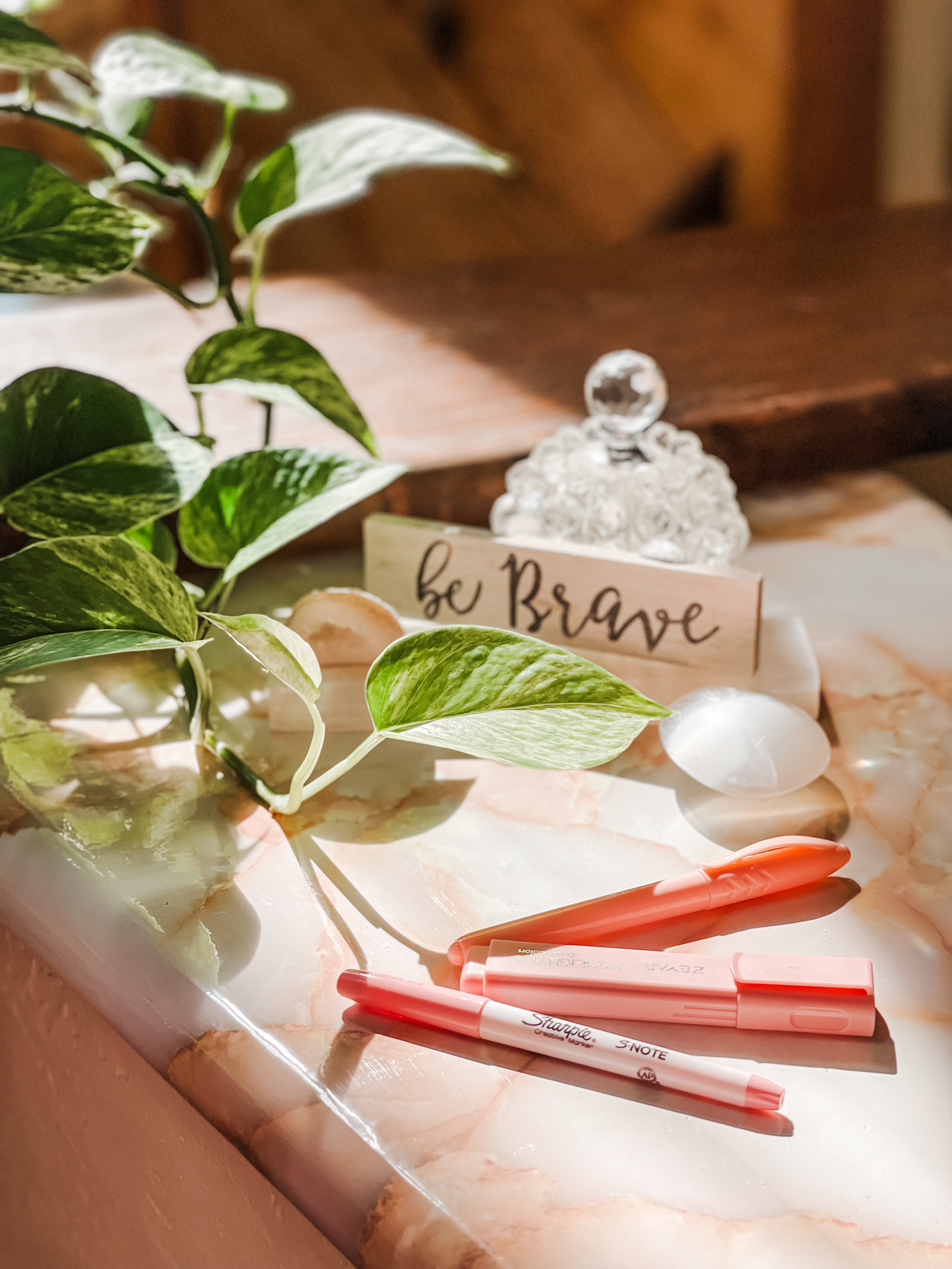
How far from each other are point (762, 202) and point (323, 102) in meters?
0.91

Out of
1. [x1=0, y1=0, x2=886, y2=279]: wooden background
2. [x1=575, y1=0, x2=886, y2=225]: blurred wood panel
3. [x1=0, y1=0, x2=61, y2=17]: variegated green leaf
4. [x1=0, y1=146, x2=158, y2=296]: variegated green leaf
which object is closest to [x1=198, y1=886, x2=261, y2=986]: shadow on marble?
[x1=0, y1=146, x2=158, y2=296]: variegated green leaf

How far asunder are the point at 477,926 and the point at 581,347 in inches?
23.1

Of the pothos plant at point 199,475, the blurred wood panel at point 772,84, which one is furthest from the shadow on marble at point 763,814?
the blurred wood panel at point 772,84

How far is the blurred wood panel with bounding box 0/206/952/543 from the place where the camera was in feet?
2.31

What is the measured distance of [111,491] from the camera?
1.36 ft

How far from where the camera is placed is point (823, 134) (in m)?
1.73

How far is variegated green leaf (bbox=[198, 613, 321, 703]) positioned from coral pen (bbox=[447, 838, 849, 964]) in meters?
0.10

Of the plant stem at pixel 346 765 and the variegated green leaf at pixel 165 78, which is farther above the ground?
the variegated green leaf at pixel 165 78

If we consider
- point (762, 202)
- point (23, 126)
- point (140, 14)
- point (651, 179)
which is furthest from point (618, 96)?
point (23, 126)

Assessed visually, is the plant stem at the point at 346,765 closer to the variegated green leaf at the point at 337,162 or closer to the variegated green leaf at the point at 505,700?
the variegated green leaf at the point at 505,700

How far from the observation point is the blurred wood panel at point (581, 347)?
703mm

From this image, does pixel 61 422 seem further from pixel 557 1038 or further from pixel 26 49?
pixel 557 1038

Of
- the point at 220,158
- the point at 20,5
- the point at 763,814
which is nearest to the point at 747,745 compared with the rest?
the point at 763,814

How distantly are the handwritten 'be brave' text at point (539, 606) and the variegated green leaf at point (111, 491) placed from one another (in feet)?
0.49
